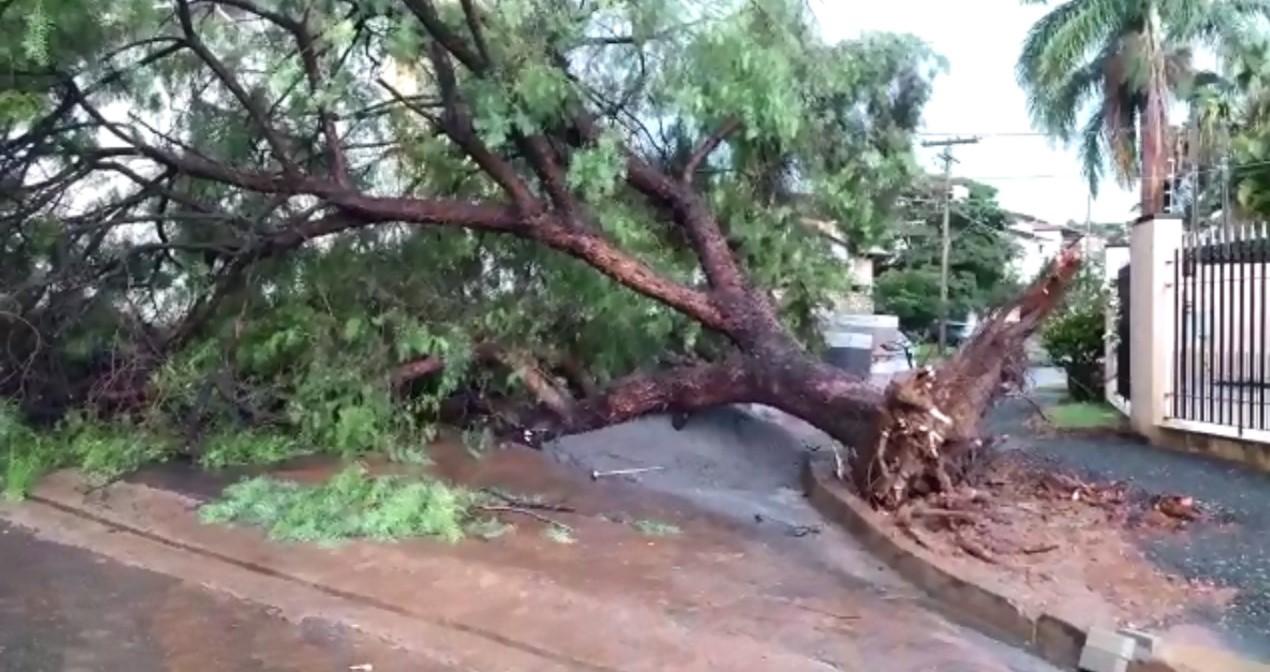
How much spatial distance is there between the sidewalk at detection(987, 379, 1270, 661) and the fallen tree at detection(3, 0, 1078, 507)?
155cm

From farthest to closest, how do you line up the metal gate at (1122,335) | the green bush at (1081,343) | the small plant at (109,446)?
the green bush at (1081,343) → the metal gate at (1122,335) → the small plant at (109,446)

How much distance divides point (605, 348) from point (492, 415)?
3.64 ft

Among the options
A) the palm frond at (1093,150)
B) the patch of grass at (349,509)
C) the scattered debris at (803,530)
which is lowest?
the scattered debris at (803,530)

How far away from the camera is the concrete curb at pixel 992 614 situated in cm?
492

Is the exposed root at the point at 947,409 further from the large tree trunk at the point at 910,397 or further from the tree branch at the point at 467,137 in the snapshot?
the tree branch at the point at 467,137

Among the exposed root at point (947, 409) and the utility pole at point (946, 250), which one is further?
the utility pole at point (946, 250)

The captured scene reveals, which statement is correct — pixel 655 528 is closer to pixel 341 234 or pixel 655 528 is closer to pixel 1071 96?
pixel 341 234

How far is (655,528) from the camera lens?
7766mm

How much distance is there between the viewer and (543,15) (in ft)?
26.0

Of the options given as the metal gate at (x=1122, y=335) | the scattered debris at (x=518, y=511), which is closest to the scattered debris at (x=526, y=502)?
the scattered debris at (x=518, y=511)


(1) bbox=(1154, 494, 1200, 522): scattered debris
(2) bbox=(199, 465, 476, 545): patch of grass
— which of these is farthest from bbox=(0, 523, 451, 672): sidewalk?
(1) bbox=(1154, 494, 1200, 522): scattered debris

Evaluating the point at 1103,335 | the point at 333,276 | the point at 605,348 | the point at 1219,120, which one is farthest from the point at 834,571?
the point at 1219,120

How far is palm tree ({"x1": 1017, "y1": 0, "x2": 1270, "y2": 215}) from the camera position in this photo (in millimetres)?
26062

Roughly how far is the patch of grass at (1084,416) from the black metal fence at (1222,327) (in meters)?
1.58
